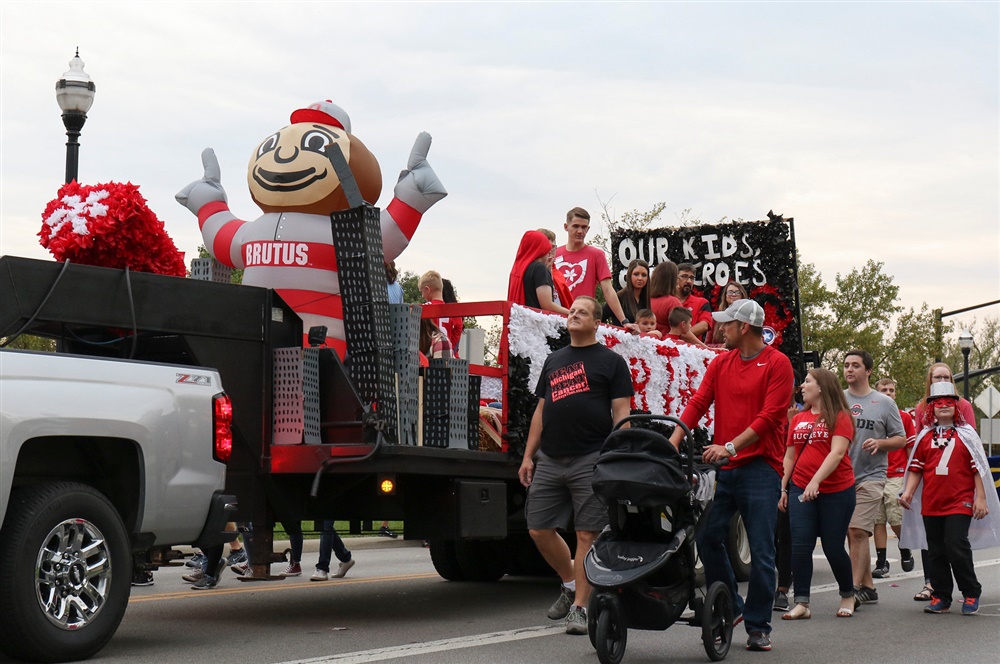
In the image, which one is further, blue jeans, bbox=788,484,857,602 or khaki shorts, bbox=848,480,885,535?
khaki shorts, bbox=848,480,885,535

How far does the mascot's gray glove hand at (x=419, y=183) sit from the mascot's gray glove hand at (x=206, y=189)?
171cm

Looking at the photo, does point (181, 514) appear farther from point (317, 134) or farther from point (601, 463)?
point (317, 134)

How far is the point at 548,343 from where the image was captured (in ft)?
30.5

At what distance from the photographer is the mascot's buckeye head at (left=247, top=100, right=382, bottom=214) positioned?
1025 cm

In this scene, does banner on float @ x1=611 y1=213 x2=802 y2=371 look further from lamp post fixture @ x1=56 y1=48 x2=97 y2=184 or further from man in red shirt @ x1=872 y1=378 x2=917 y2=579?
lamp post fixture @ x1=56 y1=48 x2=97 y2=184

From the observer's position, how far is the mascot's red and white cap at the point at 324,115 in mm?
10852

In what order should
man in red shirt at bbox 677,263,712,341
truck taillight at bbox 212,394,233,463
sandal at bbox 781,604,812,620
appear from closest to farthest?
truck taillight at bbox 212,394,233,463
sandal at bbox 781,604,812,620
man in red shirt at bbox 677,263,712,341

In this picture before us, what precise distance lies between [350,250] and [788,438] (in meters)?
3.77

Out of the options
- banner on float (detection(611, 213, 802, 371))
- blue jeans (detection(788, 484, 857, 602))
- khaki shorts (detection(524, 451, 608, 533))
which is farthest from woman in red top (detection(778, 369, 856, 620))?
banner on float (detection(611, 213, 802, 371))

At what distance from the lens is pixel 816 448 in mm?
9289

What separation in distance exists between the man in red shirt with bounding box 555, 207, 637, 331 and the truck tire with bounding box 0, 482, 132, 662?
18.4 ft

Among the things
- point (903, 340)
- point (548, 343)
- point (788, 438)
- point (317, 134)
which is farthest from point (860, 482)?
point (903, 340)

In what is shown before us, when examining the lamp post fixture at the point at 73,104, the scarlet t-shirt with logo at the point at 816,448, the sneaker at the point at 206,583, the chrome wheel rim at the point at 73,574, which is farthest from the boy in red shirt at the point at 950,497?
the lamp post fixture at the point at 73,104

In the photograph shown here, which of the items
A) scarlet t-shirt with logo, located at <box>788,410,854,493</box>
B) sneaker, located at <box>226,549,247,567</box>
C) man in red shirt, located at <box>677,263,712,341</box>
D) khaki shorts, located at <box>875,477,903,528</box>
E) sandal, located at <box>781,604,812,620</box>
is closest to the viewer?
sandal, located at <box>781,604,812,620</box>
